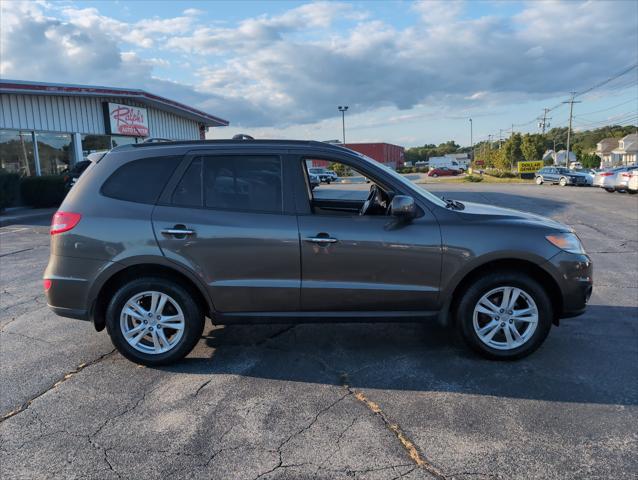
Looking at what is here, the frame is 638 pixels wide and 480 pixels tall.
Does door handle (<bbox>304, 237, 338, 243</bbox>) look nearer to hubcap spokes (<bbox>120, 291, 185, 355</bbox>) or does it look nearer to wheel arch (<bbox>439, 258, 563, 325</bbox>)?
wheel arch (<bbox>439, 258, 563, 325</bbox>)

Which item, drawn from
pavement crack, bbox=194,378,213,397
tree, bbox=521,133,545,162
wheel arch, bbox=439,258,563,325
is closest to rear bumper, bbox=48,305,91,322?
pavement crack, bbox=194,378,213,397

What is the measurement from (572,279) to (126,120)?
22.5 meters

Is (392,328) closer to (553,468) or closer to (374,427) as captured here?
(374,427)

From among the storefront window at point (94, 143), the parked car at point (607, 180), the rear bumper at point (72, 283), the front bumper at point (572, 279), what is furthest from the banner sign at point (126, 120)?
the parked car at point (607, 180)

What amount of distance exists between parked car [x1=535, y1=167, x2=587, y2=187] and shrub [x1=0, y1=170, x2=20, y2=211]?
32.8 metres

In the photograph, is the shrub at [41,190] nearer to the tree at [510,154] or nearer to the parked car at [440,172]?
the parked car at [440,172]

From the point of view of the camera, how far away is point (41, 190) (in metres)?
17.8

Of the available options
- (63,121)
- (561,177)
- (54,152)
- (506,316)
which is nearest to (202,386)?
(506,316)

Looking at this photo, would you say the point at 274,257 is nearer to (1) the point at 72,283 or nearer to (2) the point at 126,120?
(1) the point at 72,283

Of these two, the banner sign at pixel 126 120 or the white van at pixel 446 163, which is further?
the white van at pixel 446 163

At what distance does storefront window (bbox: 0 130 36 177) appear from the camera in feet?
57.8

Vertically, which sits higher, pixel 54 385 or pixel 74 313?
pixel 74 313

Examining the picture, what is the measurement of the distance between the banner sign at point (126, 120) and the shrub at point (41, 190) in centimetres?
461

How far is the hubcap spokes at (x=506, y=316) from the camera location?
4066 mm
